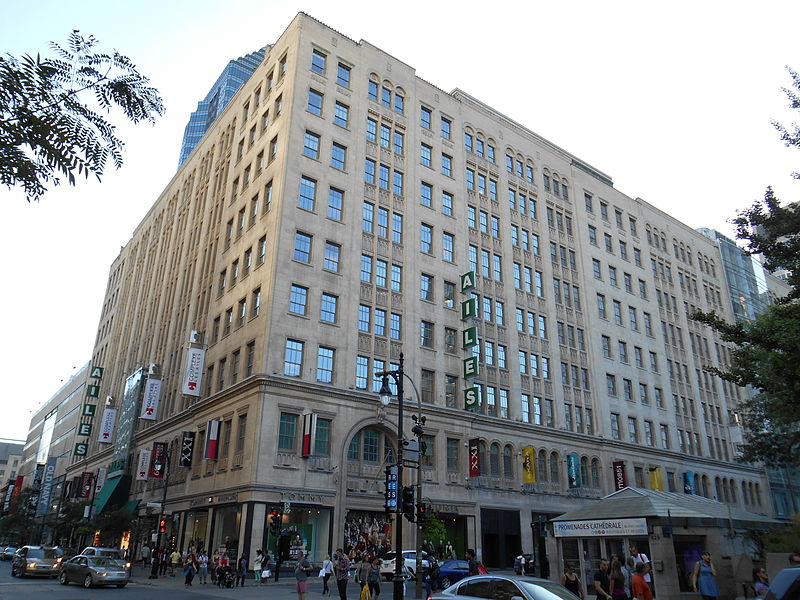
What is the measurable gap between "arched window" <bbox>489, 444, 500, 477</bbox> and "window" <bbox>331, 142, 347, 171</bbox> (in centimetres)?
2317

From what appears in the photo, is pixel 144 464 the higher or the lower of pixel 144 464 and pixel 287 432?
the lower

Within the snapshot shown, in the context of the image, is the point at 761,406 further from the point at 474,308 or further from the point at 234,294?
the point at 234,294

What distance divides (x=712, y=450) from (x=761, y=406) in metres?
12.7

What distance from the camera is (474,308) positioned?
4381 centimetres

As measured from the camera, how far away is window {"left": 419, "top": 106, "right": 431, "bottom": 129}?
49094 mm

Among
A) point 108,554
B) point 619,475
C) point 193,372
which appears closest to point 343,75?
point 193,372

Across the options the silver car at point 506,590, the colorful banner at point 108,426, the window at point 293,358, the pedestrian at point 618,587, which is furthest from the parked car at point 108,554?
the colorful banner at point 108,426

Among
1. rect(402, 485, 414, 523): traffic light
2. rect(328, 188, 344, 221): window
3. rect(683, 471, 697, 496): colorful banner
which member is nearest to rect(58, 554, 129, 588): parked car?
rect(402, 485, 414, 523): traffic light

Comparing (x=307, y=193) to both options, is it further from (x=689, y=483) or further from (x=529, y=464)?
(x=689, y=483)

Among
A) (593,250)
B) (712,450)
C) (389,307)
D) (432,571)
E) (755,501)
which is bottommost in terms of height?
(432,571)

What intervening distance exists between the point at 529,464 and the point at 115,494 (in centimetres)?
3525

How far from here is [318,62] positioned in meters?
43.8

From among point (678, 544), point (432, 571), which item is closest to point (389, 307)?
point (432, 571)

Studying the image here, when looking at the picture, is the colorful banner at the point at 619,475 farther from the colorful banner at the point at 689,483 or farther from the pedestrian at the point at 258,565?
the pedestrian at the point at 258,565
